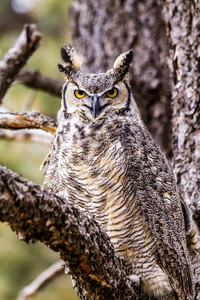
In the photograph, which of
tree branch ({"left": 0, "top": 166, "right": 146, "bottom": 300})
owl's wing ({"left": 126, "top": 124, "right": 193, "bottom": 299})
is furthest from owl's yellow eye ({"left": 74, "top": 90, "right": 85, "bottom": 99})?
tree branch ({"left": 0, "top": 166, "right": 146, "bottom": 300})

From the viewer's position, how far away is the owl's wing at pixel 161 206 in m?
1.73

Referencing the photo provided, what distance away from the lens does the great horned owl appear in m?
1.71

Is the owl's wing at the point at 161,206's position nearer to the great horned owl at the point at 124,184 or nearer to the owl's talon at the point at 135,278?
the great horned owl at the point at 124,184

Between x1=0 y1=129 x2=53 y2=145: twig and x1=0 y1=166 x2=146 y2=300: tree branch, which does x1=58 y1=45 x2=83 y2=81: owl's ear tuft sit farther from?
x1=0 y1=166 x2=146 y2=300: tree branch

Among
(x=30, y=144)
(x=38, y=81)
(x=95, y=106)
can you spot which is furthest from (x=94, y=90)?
(x=30, y=144)

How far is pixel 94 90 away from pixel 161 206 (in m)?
0.58

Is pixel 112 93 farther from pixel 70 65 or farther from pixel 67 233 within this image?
pixel 67 233

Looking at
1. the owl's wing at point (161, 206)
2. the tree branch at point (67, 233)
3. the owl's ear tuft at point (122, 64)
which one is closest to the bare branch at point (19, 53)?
the owl's ear tuft at point (122, 64)

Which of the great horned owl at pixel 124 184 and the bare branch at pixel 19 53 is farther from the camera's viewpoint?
the bare branch at pixel 19 53

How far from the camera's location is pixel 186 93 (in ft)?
7.03

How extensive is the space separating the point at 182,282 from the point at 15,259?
204cm

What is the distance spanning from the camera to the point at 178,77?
218 cm

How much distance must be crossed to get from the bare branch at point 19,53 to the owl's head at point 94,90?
0.16 meters

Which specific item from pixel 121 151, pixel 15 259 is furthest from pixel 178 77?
pixel 15 259
